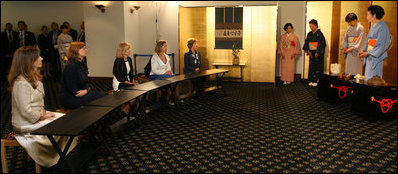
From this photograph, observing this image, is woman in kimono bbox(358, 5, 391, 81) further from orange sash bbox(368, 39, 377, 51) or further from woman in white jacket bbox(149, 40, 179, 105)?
woman in white jacket bbox(149, 40, 179, 105)

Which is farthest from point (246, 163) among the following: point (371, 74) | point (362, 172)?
point (371, 74)

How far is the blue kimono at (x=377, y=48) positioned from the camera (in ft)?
17.4

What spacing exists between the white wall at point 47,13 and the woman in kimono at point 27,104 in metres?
8.54

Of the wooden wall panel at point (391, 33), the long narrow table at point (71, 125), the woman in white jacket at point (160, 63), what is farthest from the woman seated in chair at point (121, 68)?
the wooden wall panel at point (391, 33)

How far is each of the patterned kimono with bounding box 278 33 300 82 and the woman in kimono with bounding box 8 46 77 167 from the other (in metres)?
6.74

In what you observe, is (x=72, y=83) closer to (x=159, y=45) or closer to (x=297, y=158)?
(x=159, y=45)

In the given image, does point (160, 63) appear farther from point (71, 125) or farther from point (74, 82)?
point (71, 125)

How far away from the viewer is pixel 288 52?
→ 29.3 ft

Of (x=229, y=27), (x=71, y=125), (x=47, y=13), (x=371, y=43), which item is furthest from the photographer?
(x=47, y=13)

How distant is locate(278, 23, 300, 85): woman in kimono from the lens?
884cm

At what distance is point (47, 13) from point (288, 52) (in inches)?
309

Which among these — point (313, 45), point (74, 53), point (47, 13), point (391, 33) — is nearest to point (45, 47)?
point (47, 13)

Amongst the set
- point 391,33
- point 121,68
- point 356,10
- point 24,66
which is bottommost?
point 121,68

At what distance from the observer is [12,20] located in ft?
36.7
